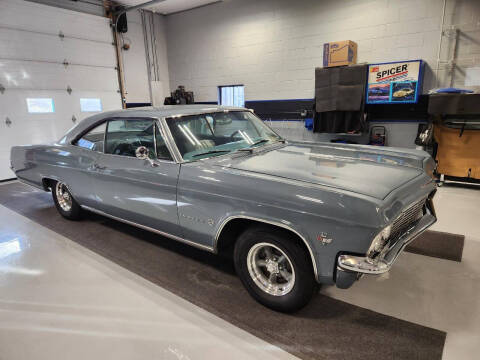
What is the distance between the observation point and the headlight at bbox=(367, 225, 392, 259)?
5.77 ft

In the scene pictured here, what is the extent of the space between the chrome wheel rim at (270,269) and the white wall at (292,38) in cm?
513

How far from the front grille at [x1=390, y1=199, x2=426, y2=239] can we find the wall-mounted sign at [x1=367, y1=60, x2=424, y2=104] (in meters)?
3.90

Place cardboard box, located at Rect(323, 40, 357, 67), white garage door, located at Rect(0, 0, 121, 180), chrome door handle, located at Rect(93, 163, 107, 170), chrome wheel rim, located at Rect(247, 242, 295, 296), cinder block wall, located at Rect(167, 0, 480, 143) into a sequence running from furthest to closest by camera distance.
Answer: white garage door, located at Rect(0, 0, 121, 180)
cardboard box, located at Rect(323, 40, 357, 67)
cinder block wall, located at Rect(167, 0, 480, 143)
chrome door handle, located at Rect(93, 163, 107, 170)
chrome wheel rim, located at Rect(247, 242, 295, 296)

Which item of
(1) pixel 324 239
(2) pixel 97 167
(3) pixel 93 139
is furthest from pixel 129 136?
(1) pixel 324 239

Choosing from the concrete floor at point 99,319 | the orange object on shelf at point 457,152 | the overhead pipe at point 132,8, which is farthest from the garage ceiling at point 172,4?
the concrete floor at point 99,319

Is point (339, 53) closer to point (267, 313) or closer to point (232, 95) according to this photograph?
point (232, 95)

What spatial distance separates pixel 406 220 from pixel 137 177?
2.10m

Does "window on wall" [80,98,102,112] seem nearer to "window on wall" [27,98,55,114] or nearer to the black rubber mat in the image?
"window on wall" [27,98,55,114]

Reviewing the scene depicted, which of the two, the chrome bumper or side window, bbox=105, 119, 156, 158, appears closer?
the chrome bumper

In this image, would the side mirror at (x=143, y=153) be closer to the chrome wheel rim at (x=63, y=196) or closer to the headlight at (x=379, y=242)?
the headlight at (x=379, y=242)

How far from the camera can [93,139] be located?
11.3 ft

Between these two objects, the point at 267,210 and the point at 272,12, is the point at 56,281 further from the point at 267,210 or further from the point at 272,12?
the point at 272,12

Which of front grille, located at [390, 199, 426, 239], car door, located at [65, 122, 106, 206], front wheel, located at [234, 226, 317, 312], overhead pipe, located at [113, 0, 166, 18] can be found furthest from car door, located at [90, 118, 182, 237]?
overhead pipe, located at [113, 0, 166, 18]

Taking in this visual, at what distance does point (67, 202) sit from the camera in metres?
→ 3.92
